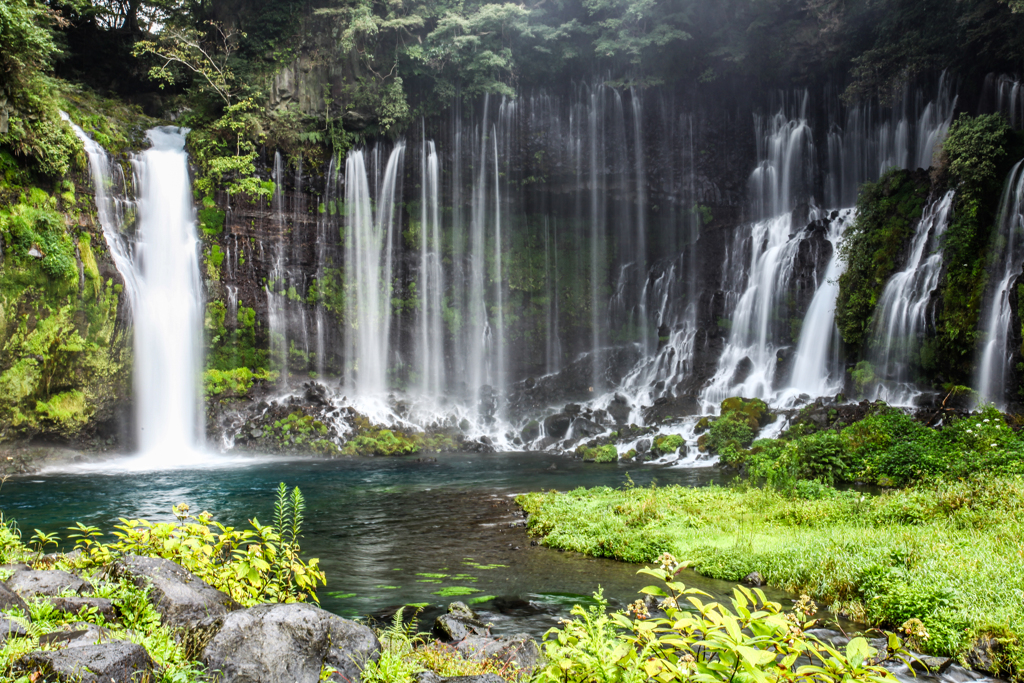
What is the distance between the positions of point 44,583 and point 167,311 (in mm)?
19852

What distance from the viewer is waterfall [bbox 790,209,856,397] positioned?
20.2m

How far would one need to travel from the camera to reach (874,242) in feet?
64.2

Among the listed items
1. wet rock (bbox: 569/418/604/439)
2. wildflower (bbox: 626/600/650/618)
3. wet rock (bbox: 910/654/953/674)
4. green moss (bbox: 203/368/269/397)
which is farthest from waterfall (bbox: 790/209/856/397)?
green moss (bbox: 203/368/269/397)

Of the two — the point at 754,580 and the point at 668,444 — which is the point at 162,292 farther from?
the point at 754,580

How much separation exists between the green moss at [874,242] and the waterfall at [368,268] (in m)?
17.8

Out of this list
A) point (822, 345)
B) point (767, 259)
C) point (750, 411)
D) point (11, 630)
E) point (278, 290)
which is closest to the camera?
point (11, 630)

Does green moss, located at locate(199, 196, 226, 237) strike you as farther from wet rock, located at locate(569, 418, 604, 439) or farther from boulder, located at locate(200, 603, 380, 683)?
boulder, located at locate(200, 603, 380, 683)

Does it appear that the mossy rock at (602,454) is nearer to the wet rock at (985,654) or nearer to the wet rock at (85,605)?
the wet rock at (985,654)

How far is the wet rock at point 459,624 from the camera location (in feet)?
16.9

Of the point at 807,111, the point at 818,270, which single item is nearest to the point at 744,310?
the point at 818,270

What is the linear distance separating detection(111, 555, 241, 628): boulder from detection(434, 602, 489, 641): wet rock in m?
1.64

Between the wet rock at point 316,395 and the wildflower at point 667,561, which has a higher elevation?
the wildflower at point 667,561

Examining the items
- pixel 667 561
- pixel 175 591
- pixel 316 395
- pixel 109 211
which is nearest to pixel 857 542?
pixel 667 561

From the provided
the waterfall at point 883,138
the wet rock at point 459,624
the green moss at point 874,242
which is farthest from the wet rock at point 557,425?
the wet rock at point 459,624
